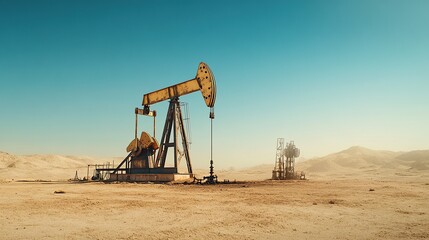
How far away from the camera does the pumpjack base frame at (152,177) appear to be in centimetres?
1928

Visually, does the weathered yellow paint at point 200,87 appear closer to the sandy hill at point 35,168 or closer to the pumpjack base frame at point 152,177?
the pumpjack base frame at point 152,177

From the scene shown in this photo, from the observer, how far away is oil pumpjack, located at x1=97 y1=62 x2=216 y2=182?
18984mm

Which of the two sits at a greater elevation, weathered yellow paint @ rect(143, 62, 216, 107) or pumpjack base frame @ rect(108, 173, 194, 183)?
weathered yellow paint @ rect(143, 62, 216, 107)

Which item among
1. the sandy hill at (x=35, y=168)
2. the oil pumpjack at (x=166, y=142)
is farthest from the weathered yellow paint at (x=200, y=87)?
the sandy hill at (x=35, y=168)

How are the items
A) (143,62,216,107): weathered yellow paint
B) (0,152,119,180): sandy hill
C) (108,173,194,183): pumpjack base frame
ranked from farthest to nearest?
(0,152,119,180): sandy hill, (108,173,194,183): pumpjack base frame, (143,62,216,107): weathered yellow paint

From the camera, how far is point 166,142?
21.0 m

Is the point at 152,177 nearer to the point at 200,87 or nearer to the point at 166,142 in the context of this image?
the point at 166,142

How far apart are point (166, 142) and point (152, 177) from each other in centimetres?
248

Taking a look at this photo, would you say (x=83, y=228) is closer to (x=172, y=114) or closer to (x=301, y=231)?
(x=301, y=231)

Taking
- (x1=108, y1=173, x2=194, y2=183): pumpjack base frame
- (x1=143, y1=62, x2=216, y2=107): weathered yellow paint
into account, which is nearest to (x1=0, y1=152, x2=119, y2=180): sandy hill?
(x1=108, y1=173, x2=194, y2=183): pumpjack base frame

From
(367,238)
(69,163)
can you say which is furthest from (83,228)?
(69,163)

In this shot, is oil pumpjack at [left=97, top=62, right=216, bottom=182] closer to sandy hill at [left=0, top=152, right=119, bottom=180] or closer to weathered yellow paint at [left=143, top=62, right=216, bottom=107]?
weathered yellow paint at [left=143, top=62, right=216, bottom=107]

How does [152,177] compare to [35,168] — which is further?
[35,168]

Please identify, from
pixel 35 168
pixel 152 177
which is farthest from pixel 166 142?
pixel 35 168
